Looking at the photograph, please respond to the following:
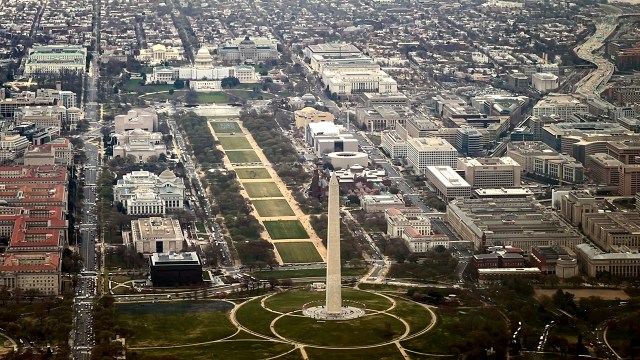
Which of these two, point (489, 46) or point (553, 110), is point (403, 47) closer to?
point (489, 46)

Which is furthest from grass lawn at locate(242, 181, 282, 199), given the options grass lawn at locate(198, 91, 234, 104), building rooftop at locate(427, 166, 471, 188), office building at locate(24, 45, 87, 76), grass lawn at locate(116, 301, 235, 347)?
office building at locate(24, 45, 87, 76)

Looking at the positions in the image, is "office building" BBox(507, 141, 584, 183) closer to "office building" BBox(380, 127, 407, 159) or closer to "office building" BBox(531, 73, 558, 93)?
"office building" BBox(380, 127, 407, 159)

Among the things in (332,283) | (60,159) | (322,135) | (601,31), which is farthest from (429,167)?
(601,31)

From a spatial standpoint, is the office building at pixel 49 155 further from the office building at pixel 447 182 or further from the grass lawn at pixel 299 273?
the grass lawn at pixel 299 273

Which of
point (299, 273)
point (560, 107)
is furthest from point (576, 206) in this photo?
point (560, 107)

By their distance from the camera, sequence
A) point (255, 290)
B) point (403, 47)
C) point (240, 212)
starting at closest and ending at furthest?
point (255, 290) < point (240, 212) < point (403, 47)

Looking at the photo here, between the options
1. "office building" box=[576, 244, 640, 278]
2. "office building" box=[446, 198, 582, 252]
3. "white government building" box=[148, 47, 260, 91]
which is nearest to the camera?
"office building" box=[576, 244, 640, 278]
